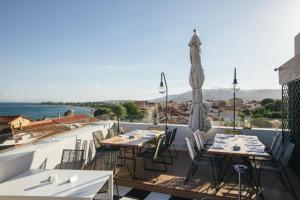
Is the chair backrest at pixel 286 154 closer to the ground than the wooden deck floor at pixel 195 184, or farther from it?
farther from it

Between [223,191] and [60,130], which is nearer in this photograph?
[223,191]

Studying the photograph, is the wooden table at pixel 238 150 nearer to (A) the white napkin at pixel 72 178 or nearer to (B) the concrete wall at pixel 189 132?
(B) the concrete wall at pixel 189 132

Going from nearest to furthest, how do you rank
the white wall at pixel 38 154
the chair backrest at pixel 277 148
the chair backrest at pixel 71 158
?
the white wall at pixel 38 154
the chair backrest at pixel 71 158
the chair backrest at pixel 277 148

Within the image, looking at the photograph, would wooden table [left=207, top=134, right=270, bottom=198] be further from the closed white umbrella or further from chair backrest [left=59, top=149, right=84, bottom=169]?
chair backrest [left=59, top=149, right=84, bottom=169]

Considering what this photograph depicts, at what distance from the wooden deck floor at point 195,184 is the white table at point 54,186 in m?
1.58


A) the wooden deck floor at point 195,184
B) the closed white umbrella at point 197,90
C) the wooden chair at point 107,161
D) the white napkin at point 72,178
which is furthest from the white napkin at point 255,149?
the white napkin at point 72,178

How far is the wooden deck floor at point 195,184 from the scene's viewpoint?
3.84 m

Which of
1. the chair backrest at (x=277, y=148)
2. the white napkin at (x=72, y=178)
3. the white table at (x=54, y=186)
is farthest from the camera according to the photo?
the chair backrest at (x=277, y=148)

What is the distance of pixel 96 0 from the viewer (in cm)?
754

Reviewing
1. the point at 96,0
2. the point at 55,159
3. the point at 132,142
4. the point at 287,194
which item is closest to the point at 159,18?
the point at 96,0

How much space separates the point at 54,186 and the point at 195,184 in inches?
106

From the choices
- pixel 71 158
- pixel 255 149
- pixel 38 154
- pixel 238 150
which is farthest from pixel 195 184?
pixel 38 154

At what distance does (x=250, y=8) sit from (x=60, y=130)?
688 centimetres

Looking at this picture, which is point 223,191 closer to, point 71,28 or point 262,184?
point 262,184
